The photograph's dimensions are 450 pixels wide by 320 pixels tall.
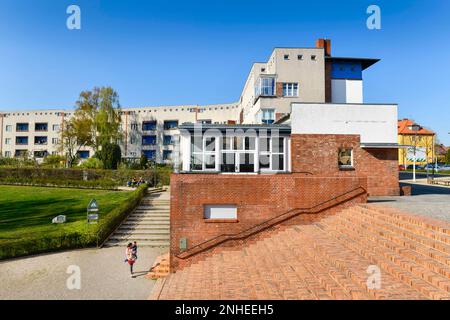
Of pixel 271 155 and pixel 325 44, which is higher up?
pixel 325 44

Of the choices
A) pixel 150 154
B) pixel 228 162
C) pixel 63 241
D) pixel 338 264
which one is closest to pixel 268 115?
pixel 228 162

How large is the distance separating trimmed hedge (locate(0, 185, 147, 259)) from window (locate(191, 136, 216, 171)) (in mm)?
7684


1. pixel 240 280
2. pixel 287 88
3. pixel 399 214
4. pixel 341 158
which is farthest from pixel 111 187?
pixel 399 214

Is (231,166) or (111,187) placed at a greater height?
(231,166)

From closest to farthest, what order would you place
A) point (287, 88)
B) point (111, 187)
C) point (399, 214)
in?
point (399, 214), point (287, 88), point (111, 187)

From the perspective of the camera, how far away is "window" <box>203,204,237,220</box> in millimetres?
11945

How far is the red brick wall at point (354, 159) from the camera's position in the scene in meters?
15.7

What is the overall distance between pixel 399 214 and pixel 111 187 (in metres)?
29.9

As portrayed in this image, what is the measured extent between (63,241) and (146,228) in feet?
16.7

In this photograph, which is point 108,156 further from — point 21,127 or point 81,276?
point 21,127

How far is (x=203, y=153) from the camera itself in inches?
575
